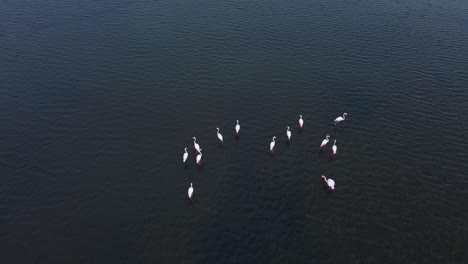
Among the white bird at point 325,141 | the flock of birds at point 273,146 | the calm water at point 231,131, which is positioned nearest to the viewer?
the calm water at point 231,131

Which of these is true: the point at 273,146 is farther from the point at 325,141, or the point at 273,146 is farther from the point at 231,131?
the point at 231,131

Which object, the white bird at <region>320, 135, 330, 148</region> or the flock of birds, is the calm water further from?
the white bird at <region>320, 135, 330, 148</region>

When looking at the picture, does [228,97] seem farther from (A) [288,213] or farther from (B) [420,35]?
(B) [420,35]

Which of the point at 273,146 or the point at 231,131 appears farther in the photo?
the point at 231,131

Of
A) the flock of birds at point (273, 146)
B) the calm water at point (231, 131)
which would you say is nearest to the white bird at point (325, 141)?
the flock of birds at point (273, 146)

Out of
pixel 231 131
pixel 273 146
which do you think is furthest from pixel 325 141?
pixel 231 131

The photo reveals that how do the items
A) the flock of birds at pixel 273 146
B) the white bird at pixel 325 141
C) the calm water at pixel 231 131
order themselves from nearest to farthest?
the calm water at pixel 231 131 < the flock of birds at pixel 273 146 < the white bird at pixel 325 141

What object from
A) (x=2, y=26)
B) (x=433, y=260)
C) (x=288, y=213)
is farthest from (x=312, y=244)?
(x=2, y=26)

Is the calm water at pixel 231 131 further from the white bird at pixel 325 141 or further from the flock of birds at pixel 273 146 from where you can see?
the white bird at pixel 325 141
